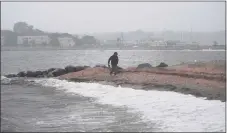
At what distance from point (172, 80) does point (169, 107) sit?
6.06 metres

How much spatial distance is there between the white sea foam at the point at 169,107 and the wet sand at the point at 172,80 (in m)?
0.80

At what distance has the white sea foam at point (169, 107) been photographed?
11.4m

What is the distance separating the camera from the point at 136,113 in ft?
44.3

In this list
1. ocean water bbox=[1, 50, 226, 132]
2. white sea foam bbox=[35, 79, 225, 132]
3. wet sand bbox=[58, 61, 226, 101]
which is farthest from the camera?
wet sand bbox=[58, 61, 226, 101]

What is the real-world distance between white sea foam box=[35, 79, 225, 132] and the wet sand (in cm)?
80

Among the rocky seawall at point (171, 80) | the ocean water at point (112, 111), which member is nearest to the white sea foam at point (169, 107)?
the ocean water at point (112, 111)

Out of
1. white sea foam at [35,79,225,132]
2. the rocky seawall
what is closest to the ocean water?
white sea foam at [35,79,225,132]

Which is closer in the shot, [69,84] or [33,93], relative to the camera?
[33,93]

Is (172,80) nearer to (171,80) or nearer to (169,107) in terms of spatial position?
(171,80)

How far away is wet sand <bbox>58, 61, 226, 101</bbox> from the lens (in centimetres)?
1648

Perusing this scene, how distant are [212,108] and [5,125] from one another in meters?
6.88

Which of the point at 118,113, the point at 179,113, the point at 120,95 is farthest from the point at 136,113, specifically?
the point at 120,95

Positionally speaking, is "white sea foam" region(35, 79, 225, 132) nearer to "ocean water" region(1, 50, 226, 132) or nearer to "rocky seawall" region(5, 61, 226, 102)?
"ocean water" region(1, 50, 226, 132)

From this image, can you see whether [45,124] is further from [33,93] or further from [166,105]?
[33,93]
